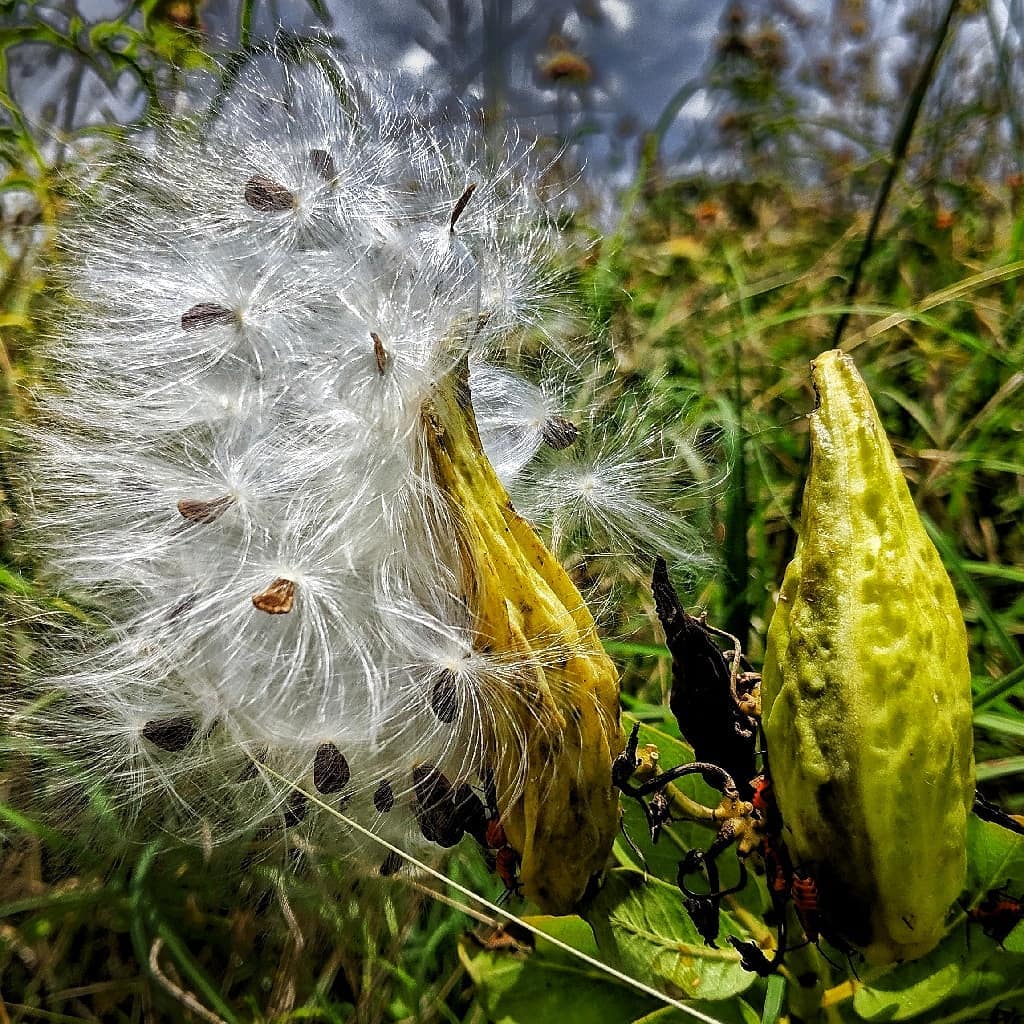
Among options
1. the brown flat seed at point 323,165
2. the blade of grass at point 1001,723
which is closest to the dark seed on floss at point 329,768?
the brown flat seed at point 323,165

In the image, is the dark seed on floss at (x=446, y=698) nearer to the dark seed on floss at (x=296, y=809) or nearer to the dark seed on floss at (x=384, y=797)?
the dark seed on floss at (x=384, y=797)

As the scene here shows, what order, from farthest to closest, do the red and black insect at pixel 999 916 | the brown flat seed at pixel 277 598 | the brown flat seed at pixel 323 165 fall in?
the brown flat seed at pixel 323 165, the brown flat seed at pixel 277 598, the red and black insect at pixel 999 916

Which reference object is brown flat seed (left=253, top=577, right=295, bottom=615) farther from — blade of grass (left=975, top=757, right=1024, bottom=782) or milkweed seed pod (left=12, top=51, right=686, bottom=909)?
blade of grass (left=975, top=757, right=1024, bottom=782)

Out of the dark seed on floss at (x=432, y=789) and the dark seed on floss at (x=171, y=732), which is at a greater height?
the dark seed on floss at (x=432, y=789)

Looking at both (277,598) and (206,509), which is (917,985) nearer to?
(277,598)

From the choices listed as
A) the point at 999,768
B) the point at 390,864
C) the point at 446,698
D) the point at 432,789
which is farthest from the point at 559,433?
the point at 999,768
